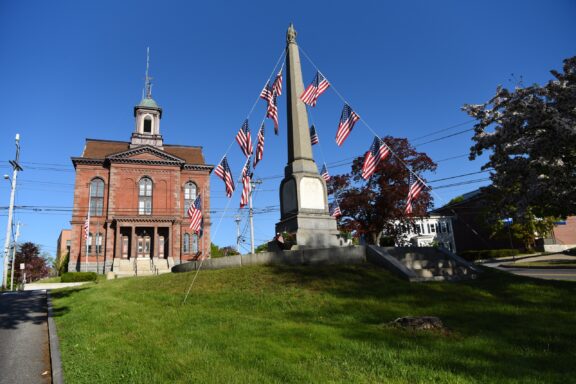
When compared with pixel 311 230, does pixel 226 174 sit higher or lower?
higher

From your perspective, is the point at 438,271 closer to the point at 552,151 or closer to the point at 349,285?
the point at 349,285

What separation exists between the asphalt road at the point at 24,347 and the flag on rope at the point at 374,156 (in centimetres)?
1092

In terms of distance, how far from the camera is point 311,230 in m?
→ 14.6

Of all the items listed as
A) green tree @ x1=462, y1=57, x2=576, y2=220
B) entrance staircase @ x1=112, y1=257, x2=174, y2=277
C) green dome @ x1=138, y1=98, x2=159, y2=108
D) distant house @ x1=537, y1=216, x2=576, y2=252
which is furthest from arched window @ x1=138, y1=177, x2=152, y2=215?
distant house @ x1=537, y1=216, x2=576, y2=252

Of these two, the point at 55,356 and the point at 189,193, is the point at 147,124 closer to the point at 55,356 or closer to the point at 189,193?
the point at 189,193

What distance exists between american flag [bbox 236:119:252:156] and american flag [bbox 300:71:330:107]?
8.90 feet

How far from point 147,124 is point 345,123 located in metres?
39.5

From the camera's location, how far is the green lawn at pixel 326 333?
4562 mm

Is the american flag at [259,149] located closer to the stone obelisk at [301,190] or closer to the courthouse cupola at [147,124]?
the stone obelisk at [301,190]

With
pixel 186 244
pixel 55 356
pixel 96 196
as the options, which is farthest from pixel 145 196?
pixel 55 356

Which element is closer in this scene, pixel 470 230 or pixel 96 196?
pixel 96 196

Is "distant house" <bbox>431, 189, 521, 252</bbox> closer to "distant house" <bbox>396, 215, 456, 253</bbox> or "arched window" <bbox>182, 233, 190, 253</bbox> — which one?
"distant house" <bbox>396, 215, 456, 253</bbox>

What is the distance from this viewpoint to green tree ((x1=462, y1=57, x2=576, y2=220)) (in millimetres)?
9711

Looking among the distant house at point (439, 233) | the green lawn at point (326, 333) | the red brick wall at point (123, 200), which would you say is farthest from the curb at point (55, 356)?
the distant house at point (439, 233)
